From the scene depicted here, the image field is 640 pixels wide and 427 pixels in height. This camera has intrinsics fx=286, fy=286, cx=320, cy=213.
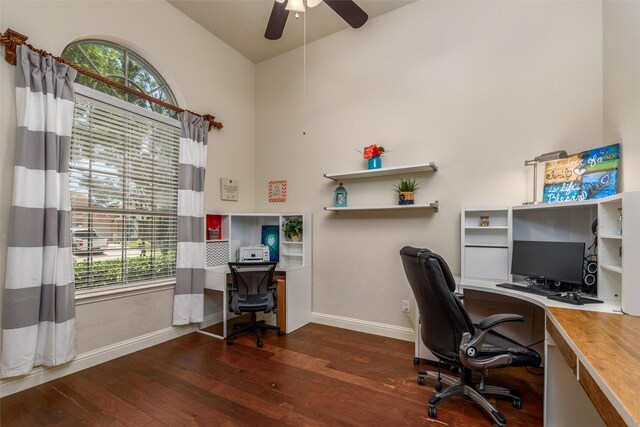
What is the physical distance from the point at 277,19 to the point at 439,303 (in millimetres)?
2591

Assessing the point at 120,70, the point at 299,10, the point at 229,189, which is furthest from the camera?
the point at 229,189

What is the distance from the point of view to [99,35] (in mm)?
2611

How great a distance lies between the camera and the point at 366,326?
10.9ft

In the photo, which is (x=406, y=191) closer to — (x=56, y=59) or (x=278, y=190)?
(x=278, y=190)

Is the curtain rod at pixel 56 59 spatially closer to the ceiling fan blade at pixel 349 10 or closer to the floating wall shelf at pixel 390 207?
the ceiling fan blade at pixel 349 10

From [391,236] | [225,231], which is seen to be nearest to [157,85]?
[225,231]

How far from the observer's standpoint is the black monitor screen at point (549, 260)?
6.98 ft

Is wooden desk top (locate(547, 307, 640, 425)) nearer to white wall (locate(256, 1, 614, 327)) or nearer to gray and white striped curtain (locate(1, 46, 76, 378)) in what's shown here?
white wall (locate(256, 1, 614, 327))

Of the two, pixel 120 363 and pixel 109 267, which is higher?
pixel 109 267

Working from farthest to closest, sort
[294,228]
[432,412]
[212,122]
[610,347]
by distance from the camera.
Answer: [294,228], [212,122], [432,412], [610,347]

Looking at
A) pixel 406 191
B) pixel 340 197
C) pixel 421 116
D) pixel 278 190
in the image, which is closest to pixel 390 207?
pixel 406 191

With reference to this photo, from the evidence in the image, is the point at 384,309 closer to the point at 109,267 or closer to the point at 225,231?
the point at 225,231

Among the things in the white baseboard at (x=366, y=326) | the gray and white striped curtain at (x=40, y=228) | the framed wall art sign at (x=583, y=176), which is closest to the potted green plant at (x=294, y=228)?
the white baseboard at (x=366, y=326)

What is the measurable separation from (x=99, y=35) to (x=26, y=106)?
1.02 meters
